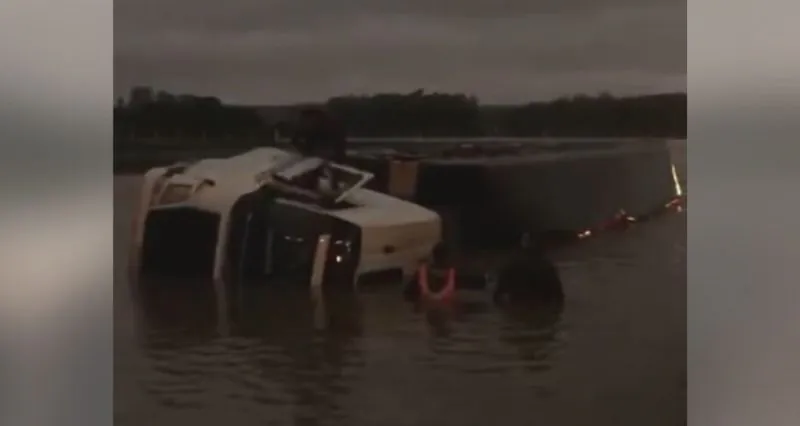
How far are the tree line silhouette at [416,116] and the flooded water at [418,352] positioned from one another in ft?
0.13

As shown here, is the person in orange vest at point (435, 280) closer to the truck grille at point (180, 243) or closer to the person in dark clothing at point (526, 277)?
the person in dark clothing at point (526, 277)

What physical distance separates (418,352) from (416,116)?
0.58ft

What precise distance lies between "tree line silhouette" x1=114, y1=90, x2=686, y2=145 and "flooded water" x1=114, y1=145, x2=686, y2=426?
0.13ft

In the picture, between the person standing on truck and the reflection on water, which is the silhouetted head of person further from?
the reflection on water

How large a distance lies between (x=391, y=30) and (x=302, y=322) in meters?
0.23

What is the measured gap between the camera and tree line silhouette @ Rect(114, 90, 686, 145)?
0.74 metres

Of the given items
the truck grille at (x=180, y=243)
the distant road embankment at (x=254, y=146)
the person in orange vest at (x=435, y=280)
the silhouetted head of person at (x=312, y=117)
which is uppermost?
the silhouetted head of person at (x=312, y=117)

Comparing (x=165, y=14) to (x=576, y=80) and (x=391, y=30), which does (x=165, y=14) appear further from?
(x=576, y=80)

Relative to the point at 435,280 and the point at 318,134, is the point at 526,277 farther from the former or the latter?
the point at 318,134

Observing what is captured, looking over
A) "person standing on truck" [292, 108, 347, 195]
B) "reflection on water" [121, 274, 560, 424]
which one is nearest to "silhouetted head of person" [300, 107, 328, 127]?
"person standing on truck" [292, 108, 347, 195]

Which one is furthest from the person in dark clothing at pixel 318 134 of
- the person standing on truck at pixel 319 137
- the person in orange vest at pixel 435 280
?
the person in orange vest at pixel 435 280

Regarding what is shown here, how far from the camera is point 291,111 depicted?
29.3 inches

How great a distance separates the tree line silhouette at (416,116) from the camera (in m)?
0.74

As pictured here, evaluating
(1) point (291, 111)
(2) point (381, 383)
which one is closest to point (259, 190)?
(1) point (291, 111)
